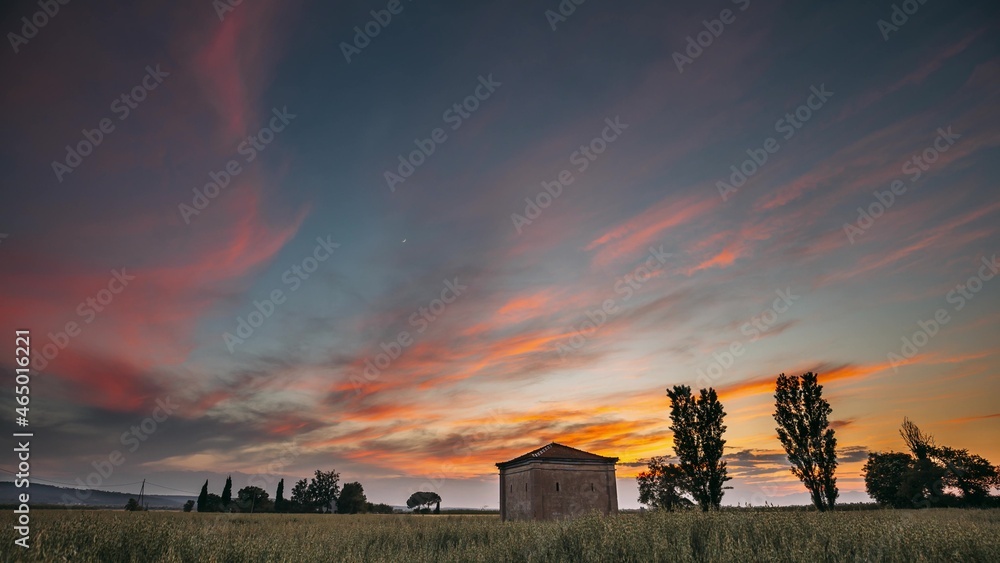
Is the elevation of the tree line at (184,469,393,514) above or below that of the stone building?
below

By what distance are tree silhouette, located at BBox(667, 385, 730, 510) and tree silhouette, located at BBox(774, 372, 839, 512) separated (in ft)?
15.9

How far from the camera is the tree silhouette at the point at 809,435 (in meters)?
31.3

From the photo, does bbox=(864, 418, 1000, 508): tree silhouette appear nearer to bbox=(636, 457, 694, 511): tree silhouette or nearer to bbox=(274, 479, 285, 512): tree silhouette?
bbox=(636, 457, 694, 511): tree silhouette

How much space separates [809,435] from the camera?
109 feet

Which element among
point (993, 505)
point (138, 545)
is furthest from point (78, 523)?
point (993, 505)

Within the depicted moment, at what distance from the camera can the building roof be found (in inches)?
1377

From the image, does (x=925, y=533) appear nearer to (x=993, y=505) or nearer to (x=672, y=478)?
(x=993, y=505)

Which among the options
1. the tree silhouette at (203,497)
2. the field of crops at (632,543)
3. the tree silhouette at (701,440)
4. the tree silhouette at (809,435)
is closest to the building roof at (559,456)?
the tree silhouette at (701,440)

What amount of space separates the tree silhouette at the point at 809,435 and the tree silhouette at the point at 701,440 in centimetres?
485

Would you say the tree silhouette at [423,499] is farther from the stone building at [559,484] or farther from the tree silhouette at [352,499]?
the stone building at [559,484]

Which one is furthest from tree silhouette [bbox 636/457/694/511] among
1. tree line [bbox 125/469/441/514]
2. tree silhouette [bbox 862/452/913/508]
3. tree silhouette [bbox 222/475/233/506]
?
tree silhouette [bbox 222/475/233/506]

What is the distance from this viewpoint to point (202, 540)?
10.3 meters

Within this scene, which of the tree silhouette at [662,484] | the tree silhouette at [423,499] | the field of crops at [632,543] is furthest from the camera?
the tree silhouette at [423,499]

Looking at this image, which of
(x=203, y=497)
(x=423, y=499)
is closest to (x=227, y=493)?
(x=203, y=497)
